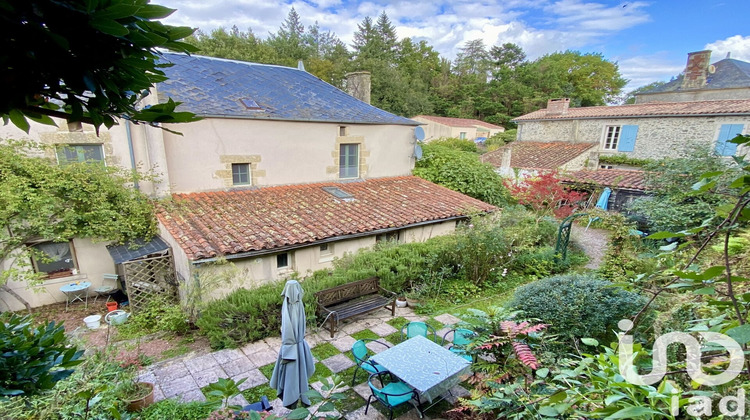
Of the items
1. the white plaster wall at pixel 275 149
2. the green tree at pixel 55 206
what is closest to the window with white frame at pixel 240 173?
the white plaster wall at pixel 275 149

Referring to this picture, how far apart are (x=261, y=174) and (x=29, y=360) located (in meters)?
9.76

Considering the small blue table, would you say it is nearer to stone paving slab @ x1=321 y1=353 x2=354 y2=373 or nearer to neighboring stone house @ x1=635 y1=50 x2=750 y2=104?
stone paving slab @ x1=321 y1=353 x2=354 y2=373

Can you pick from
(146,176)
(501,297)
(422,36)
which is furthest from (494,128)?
(146,176)

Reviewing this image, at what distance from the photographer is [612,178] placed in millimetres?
16000

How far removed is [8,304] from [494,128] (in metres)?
41.5

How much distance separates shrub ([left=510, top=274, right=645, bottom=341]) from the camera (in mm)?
5402

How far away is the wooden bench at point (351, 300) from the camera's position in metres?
7.16

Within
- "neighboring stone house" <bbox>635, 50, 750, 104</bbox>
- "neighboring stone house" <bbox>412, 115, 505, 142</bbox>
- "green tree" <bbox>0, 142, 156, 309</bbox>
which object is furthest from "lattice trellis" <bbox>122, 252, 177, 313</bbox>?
"neighboring stone house" <bbox>635, 50, 750, 104</bbox>

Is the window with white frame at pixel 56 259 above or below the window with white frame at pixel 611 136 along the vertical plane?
below

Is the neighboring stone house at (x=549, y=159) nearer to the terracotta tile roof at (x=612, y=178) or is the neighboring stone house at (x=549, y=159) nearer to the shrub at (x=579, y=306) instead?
the terracotta tile roof at (x=612, y=178)

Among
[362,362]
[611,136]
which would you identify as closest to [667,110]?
[611,136]

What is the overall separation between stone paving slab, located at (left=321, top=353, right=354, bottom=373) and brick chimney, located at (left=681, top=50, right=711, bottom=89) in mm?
30880

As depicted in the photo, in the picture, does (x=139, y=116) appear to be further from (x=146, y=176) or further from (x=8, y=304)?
(x=8, y=304)

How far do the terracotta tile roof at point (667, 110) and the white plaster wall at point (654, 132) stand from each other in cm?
31
